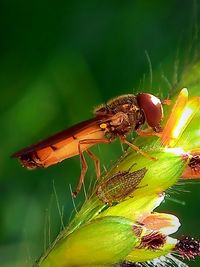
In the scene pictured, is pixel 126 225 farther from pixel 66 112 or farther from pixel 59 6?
pixel 59 6

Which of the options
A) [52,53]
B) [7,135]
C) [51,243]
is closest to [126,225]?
[51,243]

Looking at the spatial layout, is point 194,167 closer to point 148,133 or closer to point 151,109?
point 148,133

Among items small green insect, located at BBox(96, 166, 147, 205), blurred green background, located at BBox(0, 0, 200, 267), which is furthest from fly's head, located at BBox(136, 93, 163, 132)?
blurred green background, located at BBox(0, 0, 200, 267)

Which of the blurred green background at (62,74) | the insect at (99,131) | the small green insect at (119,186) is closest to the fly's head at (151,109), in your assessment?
the insect at (99,131)

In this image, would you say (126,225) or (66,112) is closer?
(126,225)

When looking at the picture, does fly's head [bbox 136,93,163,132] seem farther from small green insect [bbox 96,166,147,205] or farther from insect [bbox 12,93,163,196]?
small green insect [bbox 96,166,147,205]

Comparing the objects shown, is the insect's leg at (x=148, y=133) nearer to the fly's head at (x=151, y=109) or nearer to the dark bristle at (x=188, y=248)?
the fly's head at (x=151, y=109)

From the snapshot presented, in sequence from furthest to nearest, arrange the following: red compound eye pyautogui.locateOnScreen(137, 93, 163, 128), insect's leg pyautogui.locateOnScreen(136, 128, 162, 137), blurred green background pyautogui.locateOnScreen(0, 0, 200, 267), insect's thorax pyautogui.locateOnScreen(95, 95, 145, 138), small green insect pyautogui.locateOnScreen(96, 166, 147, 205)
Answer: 1. blurred green background pyautogui.locateOnScreen(0, 0, 200, 267)
2. insect's thorax pyautogui.locateOnScreen(95, 95, 145, 138)
3. red compound eye pyautogui.locateOnScreen(137, 93, 163, 128)
4. insect's leg pyautogui.locateOnScreen(136, 128, 162, 137)
5. small green insect pyautogui.locateOnScreen(96, 166, 147, 205)
